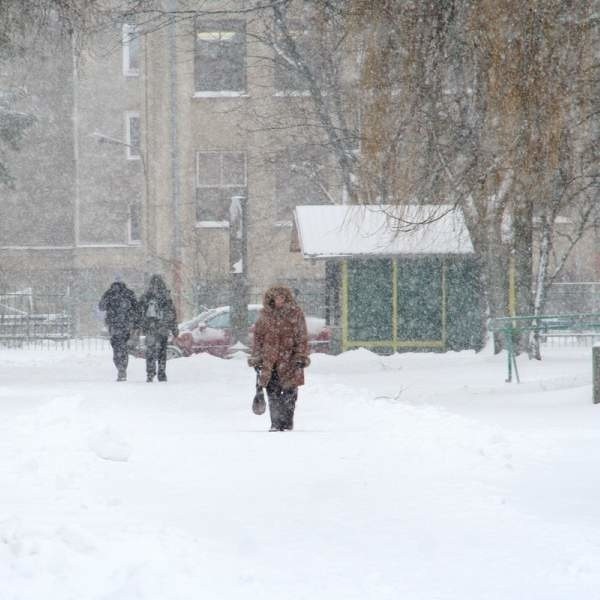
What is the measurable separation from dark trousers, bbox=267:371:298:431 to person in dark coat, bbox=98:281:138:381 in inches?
327

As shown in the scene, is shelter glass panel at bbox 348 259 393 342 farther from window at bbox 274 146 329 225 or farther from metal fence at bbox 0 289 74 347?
metal fence at bbox 0 289 74 347

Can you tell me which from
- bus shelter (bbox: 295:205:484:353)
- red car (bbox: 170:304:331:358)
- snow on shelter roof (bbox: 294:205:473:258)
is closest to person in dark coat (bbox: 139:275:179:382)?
snow on shelter roof (bbox: 294:205:473:258)

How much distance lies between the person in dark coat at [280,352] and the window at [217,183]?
25652mm

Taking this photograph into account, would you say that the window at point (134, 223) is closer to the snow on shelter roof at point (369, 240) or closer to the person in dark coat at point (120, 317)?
the snow on shelter roof at point (369, 240)

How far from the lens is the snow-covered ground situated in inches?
228

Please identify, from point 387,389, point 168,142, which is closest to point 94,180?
point 168,142

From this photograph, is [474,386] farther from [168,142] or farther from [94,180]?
[94,180]

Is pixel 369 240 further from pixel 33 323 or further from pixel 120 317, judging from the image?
pixel 33 323

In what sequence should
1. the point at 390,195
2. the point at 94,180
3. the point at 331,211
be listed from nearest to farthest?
the point at 390,195, the point at 331,211, the point at 94,180

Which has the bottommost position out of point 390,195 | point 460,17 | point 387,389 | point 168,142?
point 387,389

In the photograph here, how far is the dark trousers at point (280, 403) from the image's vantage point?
474 inches

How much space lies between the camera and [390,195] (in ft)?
40.0

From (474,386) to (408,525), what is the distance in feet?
38.5

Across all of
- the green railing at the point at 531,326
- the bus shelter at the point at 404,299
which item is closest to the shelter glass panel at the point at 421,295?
the bus shelter at the point at 404,299
